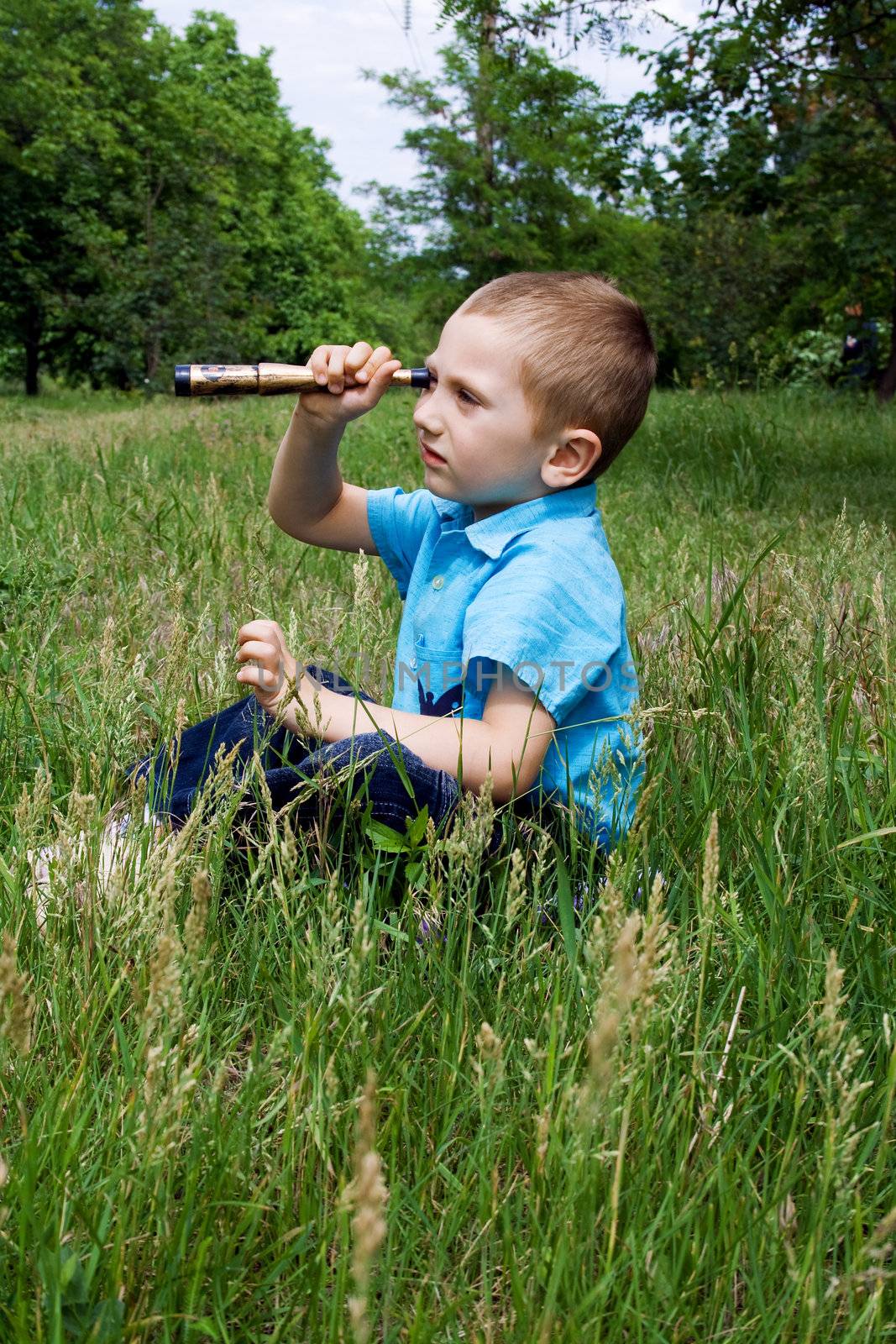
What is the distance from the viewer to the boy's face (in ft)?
6.93

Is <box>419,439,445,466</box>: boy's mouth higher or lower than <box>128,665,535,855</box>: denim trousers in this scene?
higher

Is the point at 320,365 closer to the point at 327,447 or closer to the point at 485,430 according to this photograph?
the point at 327,447

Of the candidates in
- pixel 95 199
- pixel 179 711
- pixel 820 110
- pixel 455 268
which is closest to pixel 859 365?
pixel 820 110

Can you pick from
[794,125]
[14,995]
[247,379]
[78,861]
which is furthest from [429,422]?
[794,125]

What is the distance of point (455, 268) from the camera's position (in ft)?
75.3

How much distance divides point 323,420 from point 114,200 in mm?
24632

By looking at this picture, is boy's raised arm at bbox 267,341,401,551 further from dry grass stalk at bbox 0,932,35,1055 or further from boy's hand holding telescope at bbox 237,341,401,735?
dry grass stalk at bbox 0,932,35,1055

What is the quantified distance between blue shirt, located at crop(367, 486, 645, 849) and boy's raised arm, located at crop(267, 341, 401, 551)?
0.95ft

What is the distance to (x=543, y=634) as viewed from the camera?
1922 millimetres

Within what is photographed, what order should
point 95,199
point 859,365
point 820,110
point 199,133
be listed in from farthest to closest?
1. point 199,133
2. point 95,199
3. point 859,365
4. point 820,110

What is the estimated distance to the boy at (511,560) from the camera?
1.90 meters

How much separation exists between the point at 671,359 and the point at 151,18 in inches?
666

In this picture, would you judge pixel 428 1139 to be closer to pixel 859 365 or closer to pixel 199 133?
pixel 859 365

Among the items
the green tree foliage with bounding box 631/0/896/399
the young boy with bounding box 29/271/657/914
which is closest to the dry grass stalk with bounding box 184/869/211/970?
the young boy with bounding box 29/271/657/914
